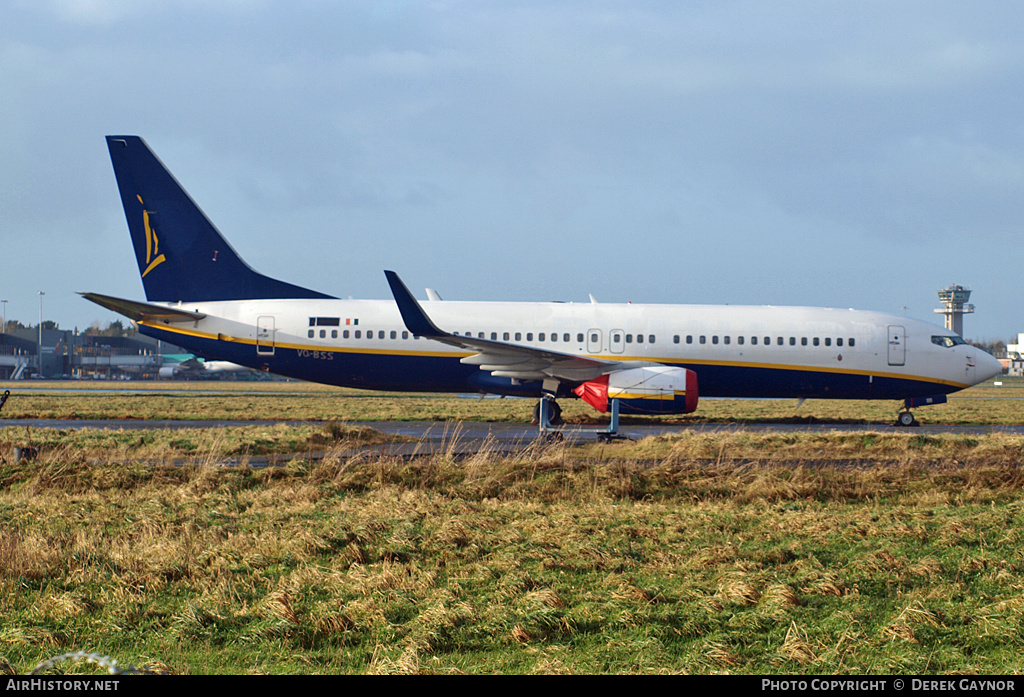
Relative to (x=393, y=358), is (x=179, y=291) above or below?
above

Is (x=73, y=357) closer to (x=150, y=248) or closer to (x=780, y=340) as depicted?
(x=150, y=248)

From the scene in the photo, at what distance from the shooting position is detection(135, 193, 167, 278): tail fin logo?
86.2ft

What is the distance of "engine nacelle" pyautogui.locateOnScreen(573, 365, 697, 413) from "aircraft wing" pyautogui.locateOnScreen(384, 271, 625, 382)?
1073 mm

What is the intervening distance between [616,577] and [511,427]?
55.6 ft

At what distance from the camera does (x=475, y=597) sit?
686 centimetres

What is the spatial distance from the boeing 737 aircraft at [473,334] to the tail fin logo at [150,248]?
1.3 inches

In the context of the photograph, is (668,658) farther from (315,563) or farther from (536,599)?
(315,563)

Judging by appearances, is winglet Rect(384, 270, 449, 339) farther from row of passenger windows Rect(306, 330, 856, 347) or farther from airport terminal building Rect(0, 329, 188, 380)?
airport terminal building Rect(0, 329, 188, 380)

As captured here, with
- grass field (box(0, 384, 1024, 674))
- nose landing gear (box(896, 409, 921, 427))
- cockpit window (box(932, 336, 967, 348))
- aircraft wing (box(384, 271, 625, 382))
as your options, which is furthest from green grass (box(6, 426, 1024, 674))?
cockpit window (box(932, 336, 967, 348))

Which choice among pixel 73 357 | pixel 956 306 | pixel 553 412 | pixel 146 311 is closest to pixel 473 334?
pixel 553 412

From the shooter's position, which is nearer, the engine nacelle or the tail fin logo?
the engine nacelle

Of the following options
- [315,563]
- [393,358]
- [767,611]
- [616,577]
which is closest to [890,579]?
[767,611]

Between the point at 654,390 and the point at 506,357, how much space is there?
445 centimetres

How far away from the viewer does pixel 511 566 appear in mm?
7730
